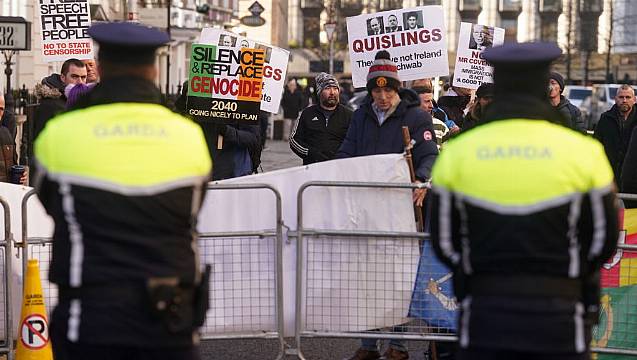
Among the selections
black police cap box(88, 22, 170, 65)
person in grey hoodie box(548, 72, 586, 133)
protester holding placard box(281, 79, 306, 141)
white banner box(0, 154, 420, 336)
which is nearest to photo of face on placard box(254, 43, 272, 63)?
person in grey hoodie box(548, 72, 586, 133)

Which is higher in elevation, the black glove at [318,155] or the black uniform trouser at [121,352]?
the black uniform trouser at [121,352]

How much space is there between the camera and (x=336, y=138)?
39.9 feet

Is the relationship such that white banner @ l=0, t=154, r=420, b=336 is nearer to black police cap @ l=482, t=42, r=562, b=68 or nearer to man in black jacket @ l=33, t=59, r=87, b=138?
man in black jacket @ l=33, t=59, r=87, b=138

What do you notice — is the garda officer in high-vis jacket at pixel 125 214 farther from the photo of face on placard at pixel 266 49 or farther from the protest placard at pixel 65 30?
the protest placard at pixel 65 30

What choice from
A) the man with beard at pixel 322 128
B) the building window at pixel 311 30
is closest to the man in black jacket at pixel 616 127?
the man with beard at pixel 322 128

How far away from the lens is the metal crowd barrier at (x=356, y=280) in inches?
323

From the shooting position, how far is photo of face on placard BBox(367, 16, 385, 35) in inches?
505

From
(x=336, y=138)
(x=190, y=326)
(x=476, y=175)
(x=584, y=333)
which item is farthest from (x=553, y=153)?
(x=336, y=138)

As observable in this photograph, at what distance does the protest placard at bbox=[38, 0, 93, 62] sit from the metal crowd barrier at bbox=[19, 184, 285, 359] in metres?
6.50

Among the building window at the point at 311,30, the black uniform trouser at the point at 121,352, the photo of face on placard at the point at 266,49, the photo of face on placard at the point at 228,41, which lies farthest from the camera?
the building window at the point at 311,30

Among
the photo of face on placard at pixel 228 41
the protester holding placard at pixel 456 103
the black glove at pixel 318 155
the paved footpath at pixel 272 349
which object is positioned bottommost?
the paved footpath at pixel 272 349

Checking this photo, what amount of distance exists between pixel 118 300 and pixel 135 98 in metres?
0.68

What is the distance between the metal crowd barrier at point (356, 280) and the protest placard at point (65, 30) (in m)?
6.69

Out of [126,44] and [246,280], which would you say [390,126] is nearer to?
[246,280]
